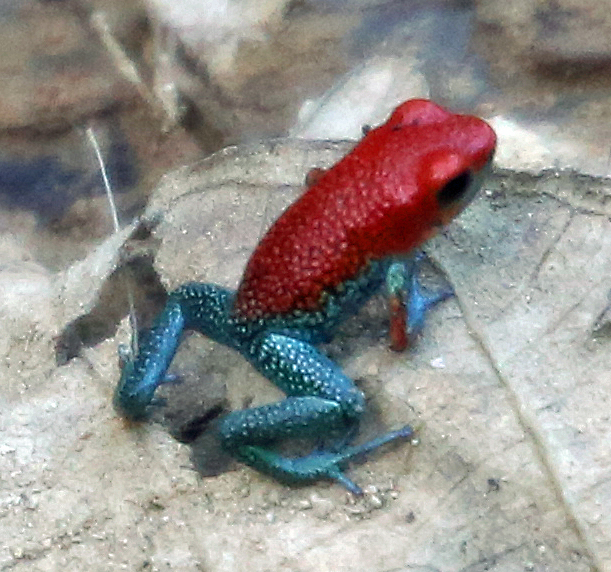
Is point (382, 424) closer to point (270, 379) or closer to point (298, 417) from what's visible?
point (298, 417)

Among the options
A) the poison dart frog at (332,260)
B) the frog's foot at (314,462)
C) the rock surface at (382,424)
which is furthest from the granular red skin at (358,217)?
the frog's foot at (314,462)

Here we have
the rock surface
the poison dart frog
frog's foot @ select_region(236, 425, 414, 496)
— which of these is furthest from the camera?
the poison dart frog

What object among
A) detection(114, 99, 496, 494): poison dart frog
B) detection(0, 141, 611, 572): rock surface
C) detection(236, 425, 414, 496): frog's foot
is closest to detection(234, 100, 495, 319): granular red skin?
detection(114, 99, 496, 494): poison dart frog

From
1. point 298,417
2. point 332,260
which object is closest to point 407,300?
point 332,260

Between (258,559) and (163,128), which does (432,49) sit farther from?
(258,559)

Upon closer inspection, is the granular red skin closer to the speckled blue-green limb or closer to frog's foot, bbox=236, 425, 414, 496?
the speckled blue-green limb

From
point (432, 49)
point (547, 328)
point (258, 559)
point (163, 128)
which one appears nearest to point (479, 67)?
point (432, 49)

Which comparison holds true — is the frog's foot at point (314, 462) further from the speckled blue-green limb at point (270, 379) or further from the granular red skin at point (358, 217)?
the granular red skin at point (358, 217)
